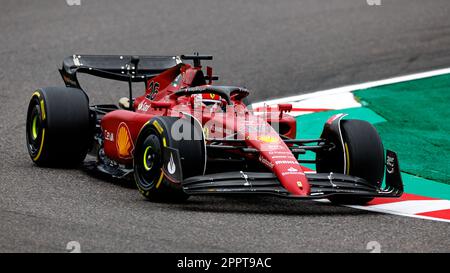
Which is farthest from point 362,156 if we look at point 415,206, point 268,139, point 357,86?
point 357,86

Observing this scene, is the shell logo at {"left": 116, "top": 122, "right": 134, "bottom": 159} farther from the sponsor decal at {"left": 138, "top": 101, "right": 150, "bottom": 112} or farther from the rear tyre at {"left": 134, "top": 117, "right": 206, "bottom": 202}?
the rear tyre at {"left": 134, "top": 117, "right": 206, "bottom": 202}

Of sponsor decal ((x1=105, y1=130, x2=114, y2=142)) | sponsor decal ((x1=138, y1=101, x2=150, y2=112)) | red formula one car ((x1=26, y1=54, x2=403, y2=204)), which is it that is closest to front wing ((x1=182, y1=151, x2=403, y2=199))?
red formula one car ((x1=26, y1=54, x2=403, y2=204))

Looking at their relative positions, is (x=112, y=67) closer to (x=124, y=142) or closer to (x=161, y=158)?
→ (x=124, y=142)

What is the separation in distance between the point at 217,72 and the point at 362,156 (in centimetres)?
687

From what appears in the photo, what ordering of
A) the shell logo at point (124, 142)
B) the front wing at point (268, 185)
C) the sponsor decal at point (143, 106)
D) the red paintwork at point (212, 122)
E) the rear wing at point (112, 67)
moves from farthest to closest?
the rear wing at point (112, 67) < the sponsor decal at point (143, 106) < the shell logo at point (124, 142) < the red paintwork at point (212, 122) < the front wing at point (268, 185)

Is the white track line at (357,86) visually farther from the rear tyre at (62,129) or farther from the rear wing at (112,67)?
the rear tyre at (62,129)

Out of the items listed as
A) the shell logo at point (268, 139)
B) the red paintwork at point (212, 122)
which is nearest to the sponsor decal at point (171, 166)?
the red paintwork at point (212, 122)

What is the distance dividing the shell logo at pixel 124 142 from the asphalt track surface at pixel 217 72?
324 mm

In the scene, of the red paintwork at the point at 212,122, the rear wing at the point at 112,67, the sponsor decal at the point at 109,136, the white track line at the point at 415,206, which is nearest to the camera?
the red paintwork at the point at 212,122

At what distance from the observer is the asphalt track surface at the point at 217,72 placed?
24.4 feet

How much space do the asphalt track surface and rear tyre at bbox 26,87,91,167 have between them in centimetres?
17

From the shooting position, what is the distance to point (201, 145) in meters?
8.61

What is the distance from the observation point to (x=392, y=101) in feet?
44.4
